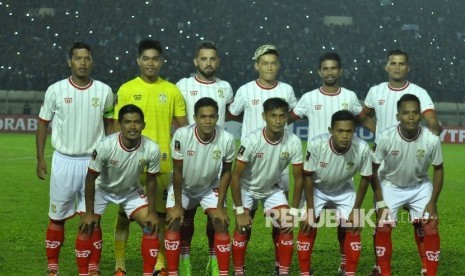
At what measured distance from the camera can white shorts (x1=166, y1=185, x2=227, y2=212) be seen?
7.29m

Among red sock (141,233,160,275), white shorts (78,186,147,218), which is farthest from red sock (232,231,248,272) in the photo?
white shorts (78,186,147,218)

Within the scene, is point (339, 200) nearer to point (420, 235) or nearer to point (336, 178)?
point (336, 178)

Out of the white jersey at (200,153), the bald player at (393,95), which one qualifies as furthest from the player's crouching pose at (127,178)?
the bald player at (393,95)

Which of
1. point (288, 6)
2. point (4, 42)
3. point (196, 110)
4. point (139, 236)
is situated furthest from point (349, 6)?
point (196, 110)

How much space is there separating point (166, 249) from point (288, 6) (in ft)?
99.1

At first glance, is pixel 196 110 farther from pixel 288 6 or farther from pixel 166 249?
pixel 288 6

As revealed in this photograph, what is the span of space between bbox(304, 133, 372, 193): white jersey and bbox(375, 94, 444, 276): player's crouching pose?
0.61ft

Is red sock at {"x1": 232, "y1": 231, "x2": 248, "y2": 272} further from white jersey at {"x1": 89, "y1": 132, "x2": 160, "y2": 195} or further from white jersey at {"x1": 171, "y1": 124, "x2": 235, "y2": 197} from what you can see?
white jersey at {"x1": 89, "y1": 132, "x2": 160, "y2": 195}

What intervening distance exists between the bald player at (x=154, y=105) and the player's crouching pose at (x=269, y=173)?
745 millimetres

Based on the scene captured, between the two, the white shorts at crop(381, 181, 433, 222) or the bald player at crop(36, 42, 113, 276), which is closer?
the bald player at crop(36, 42, 113, 276)

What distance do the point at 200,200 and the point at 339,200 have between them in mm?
1203

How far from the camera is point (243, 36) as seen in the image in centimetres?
3497

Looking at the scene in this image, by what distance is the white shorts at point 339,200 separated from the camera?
24.5 feet

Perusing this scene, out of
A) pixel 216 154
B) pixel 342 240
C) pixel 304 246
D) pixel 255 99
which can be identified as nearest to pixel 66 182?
pixel 216 154
